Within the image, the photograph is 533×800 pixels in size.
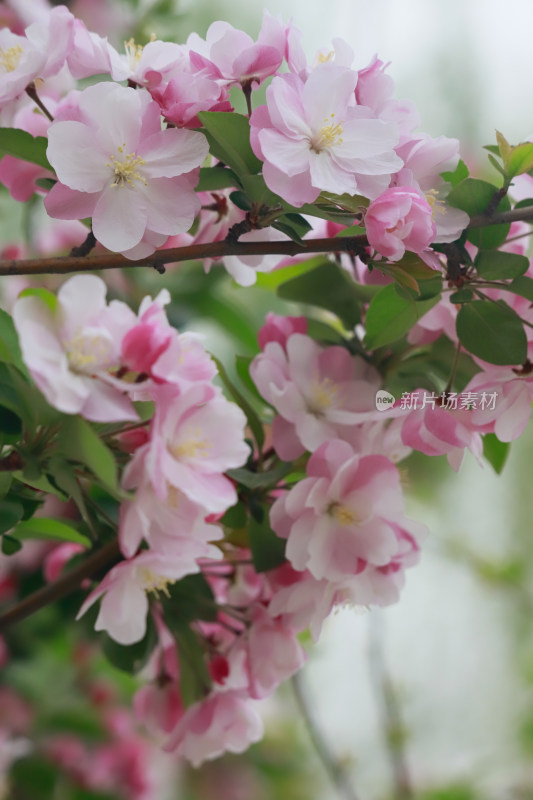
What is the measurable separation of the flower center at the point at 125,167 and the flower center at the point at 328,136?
0.08m

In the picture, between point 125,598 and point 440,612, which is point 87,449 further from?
point 440,612

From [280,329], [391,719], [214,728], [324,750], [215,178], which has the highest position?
[215,178]

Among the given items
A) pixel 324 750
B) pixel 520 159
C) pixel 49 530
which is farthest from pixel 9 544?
pixel 324 750

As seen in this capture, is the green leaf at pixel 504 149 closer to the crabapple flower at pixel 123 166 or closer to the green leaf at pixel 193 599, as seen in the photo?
the crabapple flower at pixel 123 166

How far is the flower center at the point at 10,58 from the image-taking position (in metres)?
0.45

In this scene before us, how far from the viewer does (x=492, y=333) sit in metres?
0.47

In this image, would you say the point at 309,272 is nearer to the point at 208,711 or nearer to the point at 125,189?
the point at 125,189

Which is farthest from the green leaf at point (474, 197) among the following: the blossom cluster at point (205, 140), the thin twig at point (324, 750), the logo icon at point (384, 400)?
the thin twig at point (324, 750)

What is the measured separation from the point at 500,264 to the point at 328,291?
147 mm

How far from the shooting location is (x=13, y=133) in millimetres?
431

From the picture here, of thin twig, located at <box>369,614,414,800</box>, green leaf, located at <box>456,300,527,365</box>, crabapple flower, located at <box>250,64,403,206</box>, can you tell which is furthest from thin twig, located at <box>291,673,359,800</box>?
crabapple flower, located at <box>250,64,403,206</box>

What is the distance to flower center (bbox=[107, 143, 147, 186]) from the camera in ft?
1.33

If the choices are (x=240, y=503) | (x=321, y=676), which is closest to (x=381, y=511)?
(x=240, y=503)

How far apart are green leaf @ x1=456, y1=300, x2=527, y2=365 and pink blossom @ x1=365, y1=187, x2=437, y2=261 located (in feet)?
0.33
